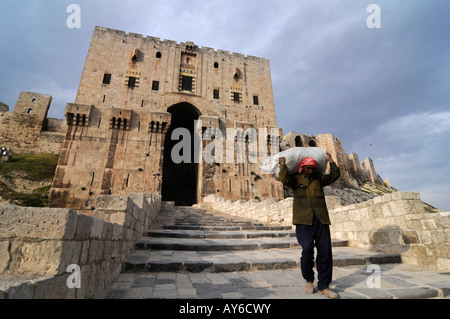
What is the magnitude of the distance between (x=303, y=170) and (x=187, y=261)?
7.93ft

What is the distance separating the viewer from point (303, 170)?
3.04 m

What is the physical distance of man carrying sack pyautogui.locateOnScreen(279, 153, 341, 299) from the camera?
8.95 feet

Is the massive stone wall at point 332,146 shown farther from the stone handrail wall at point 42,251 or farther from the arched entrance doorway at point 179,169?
the stone handrail wall at point 42,251

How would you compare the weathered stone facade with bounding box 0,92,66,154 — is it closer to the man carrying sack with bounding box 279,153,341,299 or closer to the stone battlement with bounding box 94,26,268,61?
the stone battlement with bounding box 94,26,268,61

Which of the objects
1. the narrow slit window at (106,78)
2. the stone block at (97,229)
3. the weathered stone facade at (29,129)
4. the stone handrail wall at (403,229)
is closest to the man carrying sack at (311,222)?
the stone block at (97,229)

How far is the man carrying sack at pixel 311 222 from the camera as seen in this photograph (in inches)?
107

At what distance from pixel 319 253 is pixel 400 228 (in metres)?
3.06

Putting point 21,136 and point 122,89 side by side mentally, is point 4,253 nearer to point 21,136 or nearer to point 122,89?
point 122,89

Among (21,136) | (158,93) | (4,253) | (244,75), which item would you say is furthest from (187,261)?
(21,136)

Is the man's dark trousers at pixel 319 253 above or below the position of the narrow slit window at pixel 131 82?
below

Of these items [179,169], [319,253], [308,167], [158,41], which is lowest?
[319,253]

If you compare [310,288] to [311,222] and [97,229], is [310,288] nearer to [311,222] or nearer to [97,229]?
[311,222]

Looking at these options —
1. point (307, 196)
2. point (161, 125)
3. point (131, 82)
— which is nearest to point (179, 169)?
point (161, 125)

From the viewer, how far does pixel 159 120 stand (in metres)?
19.0
